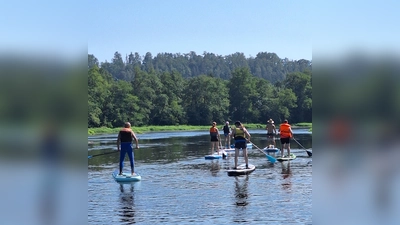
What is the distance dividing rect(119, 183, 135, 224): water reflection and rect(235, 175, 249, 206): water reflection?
119 inches

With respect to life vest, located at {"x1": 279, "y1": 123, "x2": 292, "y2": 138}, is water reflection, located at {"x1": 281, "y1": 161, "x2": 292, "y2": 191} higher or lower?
lower

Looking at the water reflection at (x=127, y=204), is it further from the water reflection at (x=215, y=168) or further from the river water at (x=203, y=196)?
the water reflection at (x=215, y=168)

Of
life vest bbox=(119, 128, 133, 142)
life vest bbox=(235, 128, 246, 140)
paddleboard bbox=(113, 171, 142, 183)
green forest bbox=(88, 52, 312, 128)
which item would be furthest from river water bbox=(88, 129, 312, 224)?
green forest bbox=(88, 52, 312, 128)

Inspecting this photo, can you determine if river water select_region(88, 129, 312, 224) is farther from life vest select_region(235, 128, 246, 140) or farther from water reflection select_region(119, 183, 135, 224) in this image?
life vest select_region(235, 128, 246, 140)

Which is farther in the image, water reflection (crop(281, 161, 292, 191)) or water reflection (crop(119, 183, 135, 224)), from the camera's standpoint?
water reflection (crop(281, 161, 292, 191))

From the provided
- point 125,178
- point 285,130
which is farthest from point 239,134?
point 285,130

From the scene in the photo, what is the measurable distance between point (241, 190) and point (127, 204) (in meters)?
4.00

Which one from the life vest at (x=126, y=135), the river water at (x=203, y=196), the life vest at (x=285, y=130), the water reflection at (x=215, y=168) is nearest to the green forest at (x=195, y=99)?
the water reflection at (x=215, y=168)

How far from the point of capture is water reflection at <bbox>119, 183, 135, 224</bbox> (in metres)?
13.4

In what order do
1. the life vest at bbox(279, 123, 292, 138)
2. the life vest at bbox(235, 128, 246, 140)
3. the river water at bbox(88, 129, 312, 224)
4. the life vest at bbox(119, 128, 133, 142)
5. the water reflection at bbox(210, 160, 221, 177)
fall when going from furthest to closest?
the life vest at bbox(279, 123, 292, 138) → the water reflection at bbox(210, 160, 221, 177) → the life vest at bbox(235, 128, 246, 140) → the life vest at bbox(119, 128, 133, 142) → the river water at bbox(88, 129, 312, 224)
